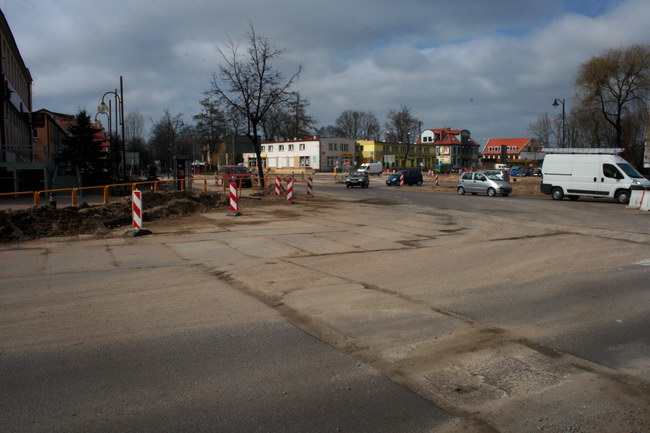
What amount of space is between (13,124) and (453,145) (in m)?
114

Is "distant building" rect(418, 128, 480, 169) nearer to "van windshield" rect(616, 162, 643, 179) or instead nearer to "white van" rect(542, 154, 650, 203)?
"white van" rect(542, 154, 650, 203)

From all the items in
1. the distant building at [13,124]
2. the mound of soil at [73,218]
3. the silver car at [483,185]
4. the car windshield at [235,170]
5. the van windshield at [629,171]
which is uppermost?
the distant building at [13,124]

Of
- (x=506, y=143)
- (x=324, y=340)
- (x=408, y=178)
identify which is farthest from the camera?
(x=506, y=143)

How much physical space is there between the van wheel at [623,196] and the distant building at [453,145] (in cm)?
10560

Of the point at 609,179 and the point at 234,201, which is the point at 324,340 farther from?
the point at 609,179

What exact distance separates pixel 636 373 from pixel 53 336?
6.09m

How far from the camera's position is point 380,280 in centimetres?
860

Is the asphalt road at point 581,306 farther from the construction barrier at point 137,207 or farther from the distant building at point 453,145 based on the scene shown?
the distant building at point 453,145

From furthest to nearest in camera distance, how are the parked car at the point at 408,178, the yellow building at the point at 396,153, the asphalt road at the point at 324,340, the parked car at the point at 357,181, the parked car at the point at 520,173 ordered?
1. the yellow building at the point at 396,153
2. the parked car at the point at 520,173
3. the parked car at the point at 408,178
4. the parked car at the point at 357,181
5. the asphalt road at the point at 324,340

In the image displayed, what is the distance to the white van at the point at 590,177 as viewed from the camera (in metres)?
26.2

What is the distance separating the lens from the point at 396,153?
113875mm

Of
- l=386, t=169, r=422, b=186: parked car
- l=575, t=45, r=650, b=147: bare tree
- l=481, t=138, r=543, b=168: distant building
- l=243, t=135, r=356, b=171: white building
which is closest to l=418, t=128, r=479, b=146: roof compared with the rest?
l=481, t=138, r=543, b=168: distant building

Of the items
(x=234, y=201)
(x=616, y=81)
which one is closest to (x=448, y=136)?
(x=616, y=81)

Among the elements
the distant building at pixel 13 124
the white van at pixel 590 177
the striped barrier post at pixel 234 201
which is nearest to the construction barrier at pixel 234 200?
the striped barrier post at pixel 234 201
